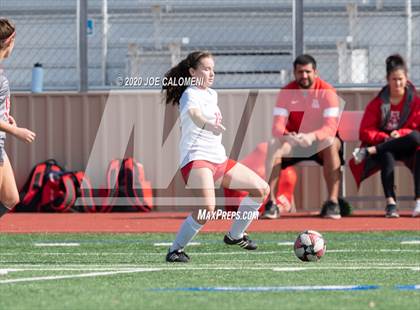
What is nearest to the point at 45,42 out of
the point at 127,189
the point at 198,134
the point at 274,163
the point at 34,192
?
the point at 34,192

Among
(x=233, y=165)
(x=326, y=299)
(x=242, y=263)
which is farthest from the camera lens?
(x=233, y=165)

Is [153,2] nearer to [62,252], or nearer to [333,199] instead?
[333,199]

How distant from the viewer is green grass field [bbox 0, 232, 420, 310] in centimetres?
621

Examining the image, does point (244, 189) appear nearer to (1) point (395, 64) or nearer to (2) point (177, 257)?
(2) point (177, 257)

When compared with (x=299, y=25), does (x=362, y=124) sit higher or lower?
lower

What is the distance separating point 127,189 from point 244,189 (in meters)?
5.83

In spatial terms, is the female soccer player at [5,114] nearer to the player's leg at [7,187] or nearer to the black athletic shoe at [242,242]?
the player's leg at [7,187]

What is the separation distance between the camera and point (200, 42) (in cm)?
1652

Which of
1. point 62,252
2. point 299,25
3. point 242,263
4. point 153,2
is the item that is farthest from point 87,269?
point 153,2

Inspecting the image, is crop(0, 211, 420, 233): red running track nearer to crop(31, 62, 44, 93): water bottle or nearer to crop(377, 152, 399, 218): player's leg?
crop(377, 152, 399, 218): player's leg

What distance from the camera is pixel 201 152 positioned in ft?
30.7

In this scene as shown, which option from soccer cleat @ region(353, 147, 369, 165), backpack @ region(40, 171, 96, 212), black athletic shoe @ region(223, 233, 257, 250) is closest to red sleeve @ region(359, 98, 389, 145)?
soccer cleat @ region(353, 147, 369, 165)

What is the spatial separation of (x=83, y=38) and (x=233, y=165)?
21.7 feet

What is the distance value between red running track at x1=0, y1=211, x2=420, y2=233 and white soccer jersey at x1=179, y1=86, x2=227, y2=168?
3.22 metres
